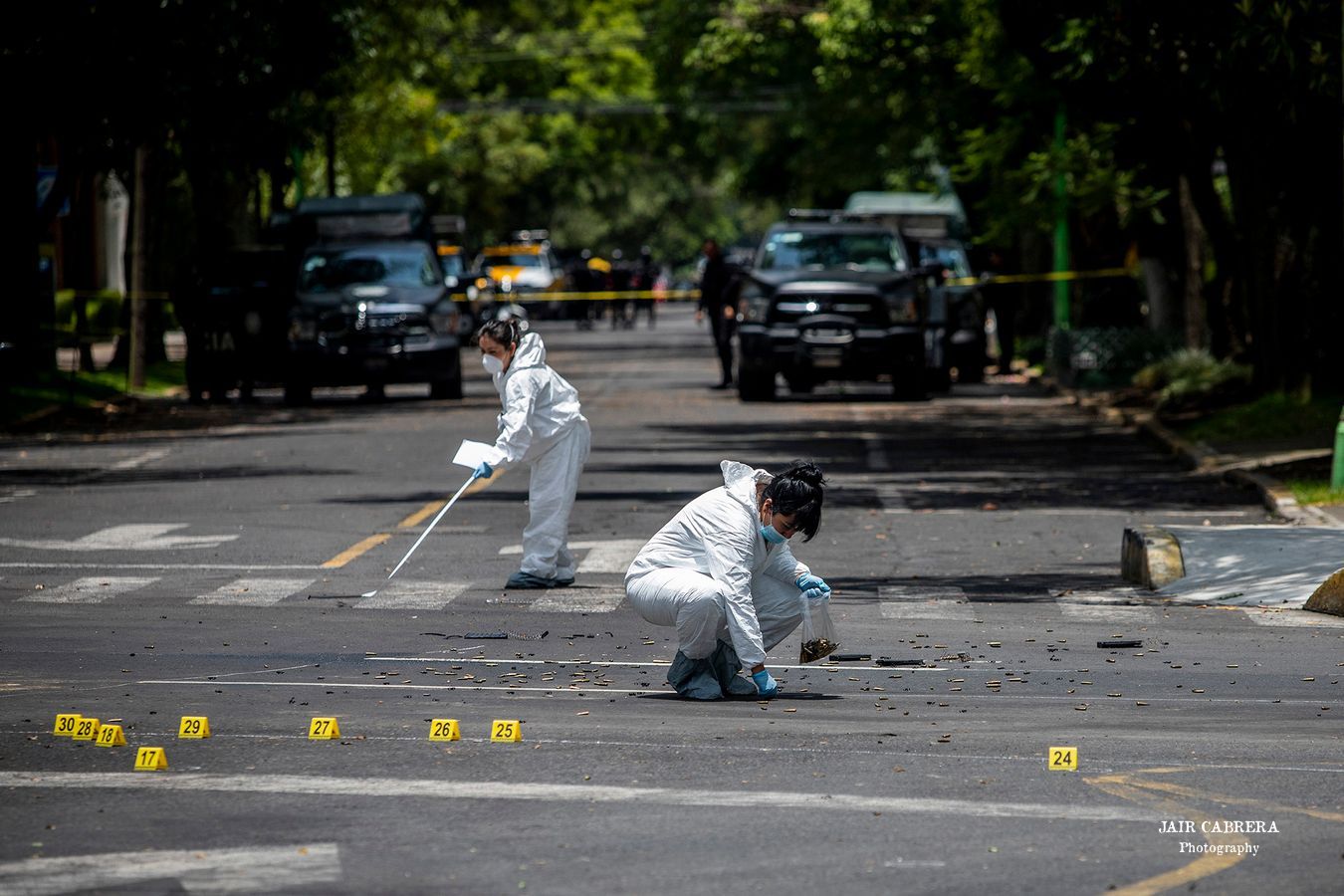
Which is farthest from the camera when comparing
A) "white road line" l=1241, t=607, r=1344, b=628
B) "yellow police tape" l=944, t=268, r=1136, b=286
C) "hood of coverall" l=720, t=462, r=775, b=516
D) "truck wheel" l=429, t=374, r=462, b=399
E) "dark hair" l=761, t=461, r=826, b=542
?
"yellow police tape" l=944, t=268, r=1136, b=286

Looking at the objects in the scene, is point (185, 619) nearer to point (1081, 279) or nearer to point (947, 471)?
point (947, 471)

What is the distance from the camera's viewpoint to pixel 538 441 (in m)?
13.6

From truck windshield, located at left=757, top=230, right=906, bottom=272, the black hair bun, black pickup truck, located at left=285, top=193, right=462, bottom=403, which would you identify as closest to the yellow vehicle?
black pickup truck, located at left=285, top=193, right=462, bottom=403

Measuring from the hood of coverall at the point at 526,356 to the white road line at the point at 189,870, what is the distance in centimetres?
706

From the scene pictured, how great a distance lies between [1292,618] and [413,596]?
470 cm

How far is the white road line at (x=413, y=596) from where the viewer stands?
1277 cm

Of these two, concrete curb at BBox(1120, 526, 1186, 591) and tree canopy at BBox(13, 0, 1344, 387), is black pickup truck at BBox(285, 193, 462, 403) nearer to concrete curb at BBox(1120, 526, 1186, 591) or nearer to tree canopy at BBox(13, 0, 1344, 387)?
tree canopy at BBox(13, 0, 1344, 387)

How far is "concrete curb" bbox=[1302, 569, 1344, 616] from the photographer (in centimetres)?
1251

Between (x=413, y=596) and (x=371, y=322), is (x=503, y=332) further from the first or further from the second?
(x=371, y=322)

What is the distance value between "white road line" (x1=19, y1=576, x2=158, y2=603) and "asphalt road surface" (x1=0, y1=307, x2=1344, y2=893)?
0.05 m

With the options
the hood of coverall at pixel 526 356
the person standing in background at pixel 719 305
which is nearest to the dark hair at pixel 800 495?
the hood of coverall at pixel 526 356

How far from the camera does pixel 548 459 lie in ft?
45.0

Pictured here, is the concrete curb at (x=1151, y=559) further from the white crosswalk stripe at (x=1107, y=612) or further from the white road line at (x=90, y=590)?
the white road line at (x=90, y=590)

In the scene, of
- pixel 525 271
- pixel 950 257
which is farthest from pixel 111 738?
pixel 525 271
